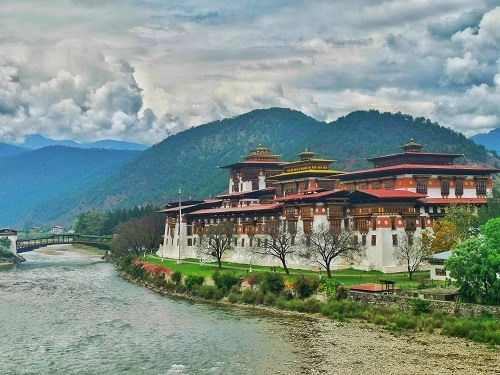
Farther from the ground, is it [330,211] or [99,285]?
[330,211]

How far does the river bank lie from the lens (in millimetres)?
47250

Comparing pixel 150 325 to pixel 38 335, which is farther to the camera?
pixel 150 325

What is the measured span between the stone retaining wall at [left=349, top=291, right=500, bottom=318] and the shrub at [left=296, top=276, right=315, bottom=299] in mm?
5446

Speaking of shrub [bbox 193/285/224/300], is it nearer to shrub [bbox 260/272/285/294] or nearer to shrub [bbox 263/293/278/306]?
shrub [bbox 260/272/285/294]

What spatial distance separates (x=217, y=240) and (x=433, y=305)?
51.8m

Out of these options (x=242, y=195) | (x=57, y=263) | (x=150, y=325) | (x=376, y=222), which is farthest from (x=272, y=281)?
(x=57, y=263)

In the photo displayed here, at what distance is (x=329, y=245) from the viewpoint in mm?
89625

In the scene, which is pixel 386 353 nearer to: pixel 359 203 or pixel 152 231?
pixel 359 203

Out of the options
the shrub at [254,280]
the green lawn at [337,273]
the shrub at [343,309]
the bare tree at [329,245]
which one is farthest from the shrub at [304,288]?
the bare tree at [329,245]

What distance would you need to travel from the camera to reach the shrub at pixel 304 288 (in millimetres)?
73188

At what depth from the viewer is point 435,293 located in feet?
206

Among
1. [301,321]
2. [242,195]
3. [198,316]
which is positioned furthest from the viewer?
[242,195]

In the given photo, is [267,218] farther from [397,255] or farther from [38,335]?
[38,335]

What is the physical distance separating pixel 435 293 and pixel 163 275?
156ft
